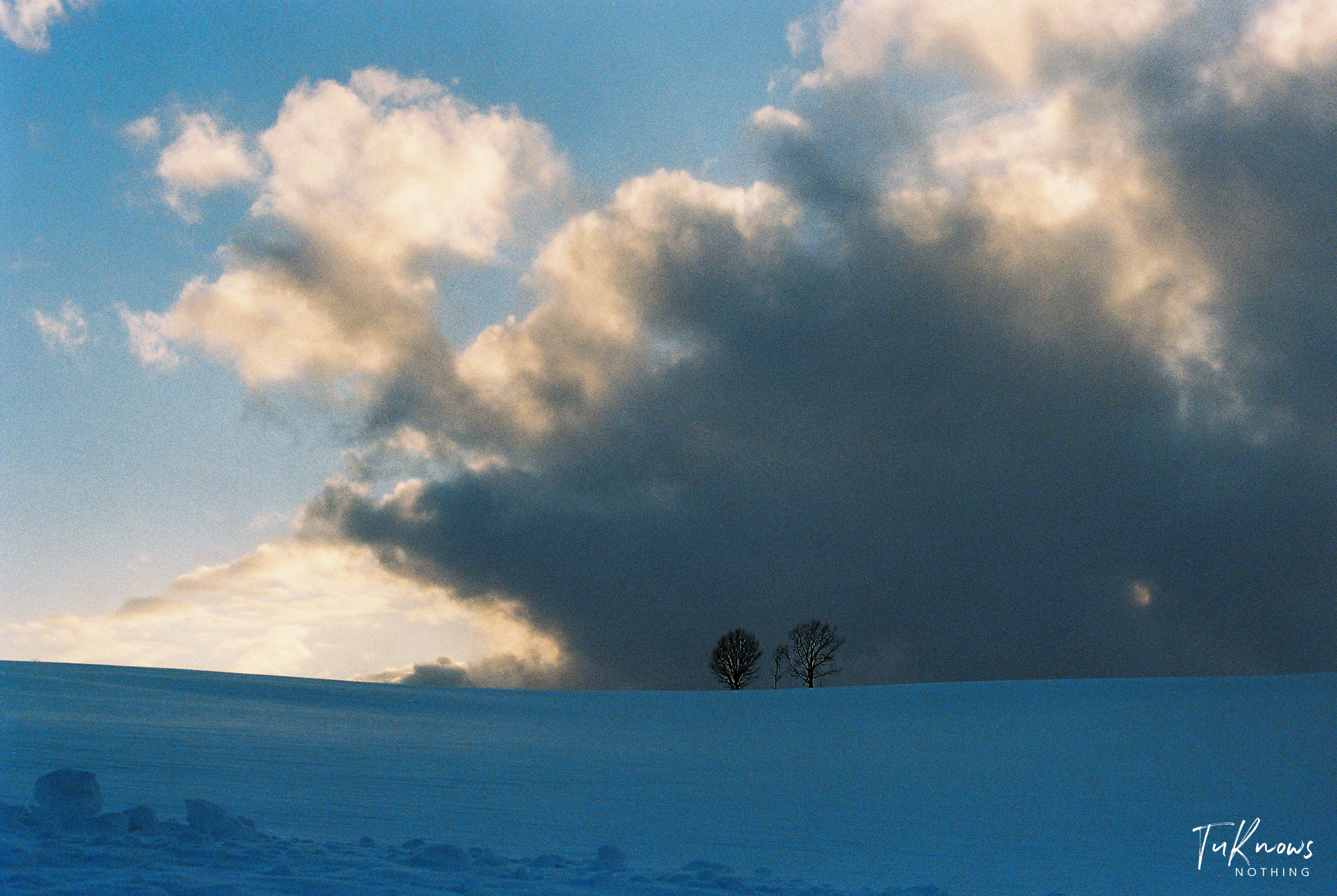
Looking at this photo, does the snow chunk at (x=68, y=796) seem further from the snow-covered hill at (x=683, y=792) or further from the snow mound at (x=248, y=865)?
the snow-covered hill at (x=683, y=792)

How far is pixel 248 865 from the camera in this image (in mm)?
7109

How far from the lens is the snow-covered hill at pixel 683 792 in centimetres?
768

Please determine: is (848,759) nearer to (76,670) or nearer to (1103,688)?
(1103,688)

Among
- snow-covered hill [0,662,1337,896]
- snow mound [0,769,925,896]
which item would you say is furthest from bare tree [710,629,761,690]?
snow mound [0,769,925,896]

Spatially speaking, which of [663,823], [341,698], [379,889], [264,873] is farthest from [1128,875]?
[341,698]

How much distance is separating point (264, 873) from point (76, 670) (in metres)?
22.6

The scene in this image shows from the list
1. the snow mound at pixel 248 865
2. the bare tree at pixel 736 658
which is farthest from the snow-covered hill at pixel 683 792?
the bare tree at pixel 736 658

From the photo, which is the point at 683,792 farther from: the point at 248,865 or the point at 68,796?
the point at 68,796

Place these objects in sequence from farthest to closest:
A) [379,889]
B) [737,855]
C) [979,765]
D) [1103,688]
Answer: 1. [1103,688]
2. [979,765]
3. [737,855]
4. [379,889]

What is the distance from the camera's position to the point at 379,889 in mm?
6777
